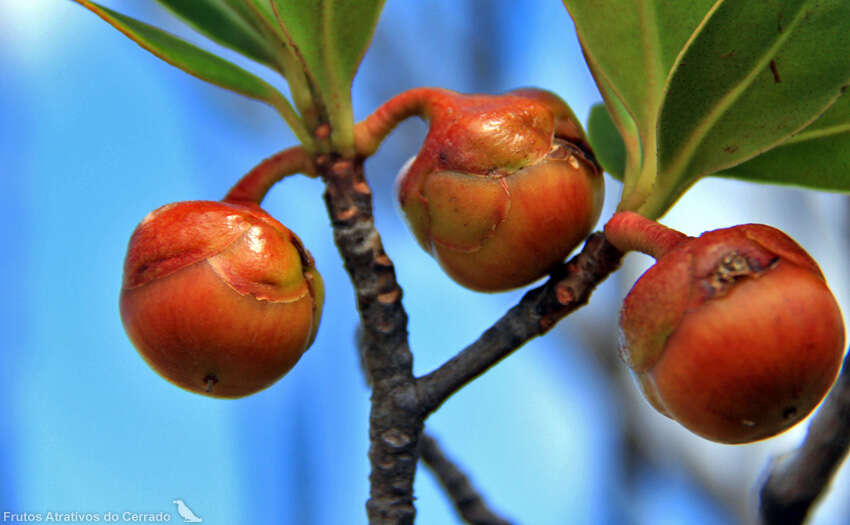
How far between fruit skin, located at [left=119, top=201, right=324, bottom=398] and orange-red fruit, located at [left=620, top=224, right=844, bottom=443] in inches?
18.8

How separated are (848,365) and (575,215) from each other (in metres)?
0.44

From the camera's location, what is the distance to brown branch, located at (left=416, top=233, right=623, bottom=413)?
1256 mm

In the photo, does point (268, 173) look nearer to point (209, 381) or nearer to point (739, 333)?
point (209, 381)

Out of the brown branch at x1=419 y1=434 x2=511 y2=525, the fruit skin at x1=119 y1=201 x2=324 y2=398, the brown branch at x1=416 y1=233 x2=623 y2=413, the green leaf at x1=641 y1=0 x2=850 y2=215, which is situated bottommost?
the brown branch at x1=419 y1=434 x2=511 y2=525

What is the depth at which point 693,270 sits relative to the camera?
3.31ft

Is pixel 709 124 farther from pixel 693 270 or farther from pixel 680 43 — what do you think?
pixel 693 270

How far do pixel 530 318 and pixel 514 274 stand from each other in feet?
0.27

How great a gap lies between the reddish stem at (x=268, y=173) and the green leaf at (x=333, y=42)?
0.07 meters

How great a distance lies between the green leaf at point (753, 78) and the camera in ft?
3.59

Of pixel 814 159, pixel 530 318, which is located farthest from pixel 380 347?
pixel 814 159

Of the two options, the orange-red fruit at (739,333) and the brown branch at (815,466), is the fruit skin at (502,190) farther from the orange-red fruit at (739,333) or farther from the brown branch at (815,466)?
the brown branch at (815,466)

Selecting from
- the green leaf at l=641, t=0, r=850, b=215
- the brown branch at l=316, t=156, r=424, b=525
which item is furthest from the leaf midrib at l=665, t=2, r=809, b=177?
the brown branch at l=316, t=156, r=424, b=525

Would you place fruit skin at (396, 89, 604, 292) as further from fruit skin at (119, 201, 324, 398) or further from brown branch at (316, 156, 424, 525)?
fruit skin at (119, 201, 324, 398)

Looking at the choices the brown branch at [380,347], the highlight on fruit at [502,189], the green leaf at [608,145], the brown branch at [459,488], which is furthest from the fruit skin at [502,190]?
the brown branch at [459,488]
